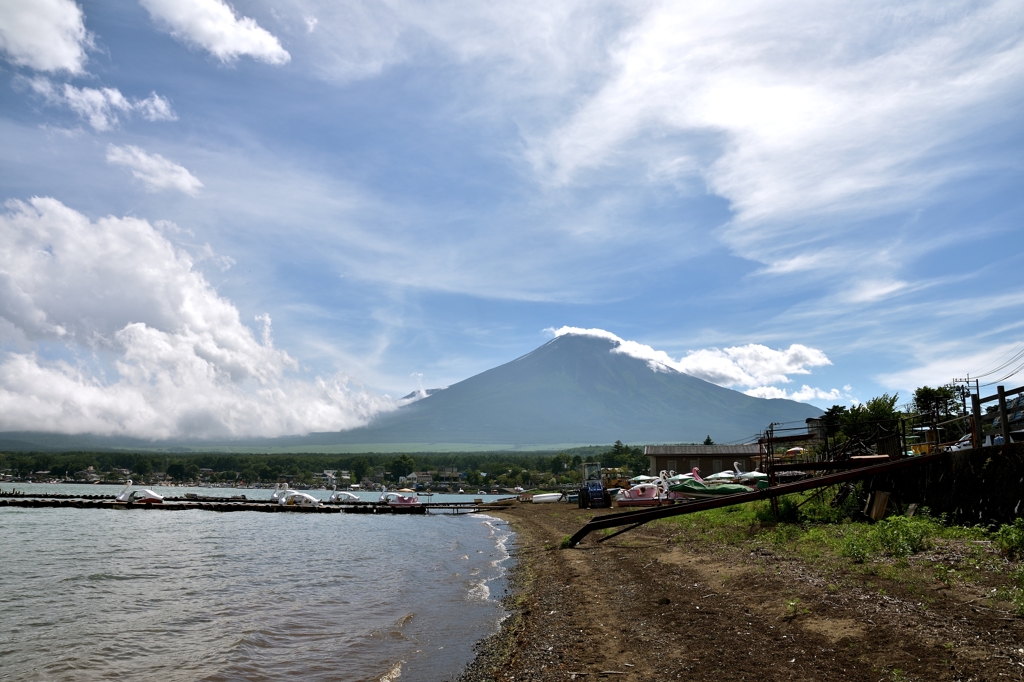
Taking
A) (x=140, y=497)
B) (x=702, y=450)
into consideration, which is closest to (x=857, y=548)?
(x=702, y=450)

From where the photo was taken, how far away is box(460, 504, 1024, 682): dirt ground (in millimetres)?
7203

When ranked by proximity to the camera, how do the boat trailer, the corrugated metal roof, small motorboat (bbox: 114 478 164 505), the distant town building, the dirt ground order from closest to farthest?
the dirt ground < the boat trailer < small motorboat (bbox: 114 478 164 505) < the distant town building < the corrugated metal roof

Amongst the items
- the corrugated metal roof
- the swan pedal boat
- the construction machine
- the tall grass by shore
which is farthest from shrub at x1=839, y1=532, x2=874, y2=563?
A: the corrugated metal roof

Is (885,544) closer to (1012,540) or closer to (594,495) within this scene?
(1012,540)

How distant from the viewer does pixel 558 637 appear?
11.9 metres

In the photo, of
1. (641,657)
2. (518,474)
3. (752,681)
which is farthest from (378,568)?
(518,474)

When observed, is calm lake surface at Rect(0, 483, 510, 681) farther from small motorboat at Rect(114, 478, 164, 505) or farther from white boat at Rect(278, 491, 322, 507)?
white boat at Rect(278, 491, 322, 507)

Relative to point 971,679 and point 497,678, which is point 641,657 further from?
point 971,679

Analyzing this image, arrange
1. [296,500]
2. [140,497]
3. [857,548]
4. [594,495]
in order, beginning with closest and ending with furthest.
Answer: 1. [857,548]
2. [594,495]
3. [140,497]
4. [296,500]

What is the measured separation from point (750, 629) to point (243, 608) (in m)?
13.9

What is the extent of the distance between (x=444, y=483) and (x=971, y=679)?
19867cm

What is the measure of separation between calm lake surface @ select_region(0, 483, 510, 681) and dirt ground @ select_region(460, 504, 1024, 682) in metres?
1.79

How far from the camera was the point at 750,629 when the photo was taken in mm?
9602

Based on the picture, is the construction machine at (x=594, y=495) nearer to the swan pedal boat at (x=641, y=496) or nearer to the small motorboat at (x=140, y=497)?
the swan pedal boat at (x=641, y=496)
